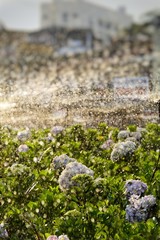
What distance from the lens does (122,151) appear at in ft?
9.67

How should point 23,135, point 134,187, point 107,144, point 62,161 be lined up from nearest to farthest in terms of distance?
point 134,187 → point 62,161 → point 107,144 → point 23,135

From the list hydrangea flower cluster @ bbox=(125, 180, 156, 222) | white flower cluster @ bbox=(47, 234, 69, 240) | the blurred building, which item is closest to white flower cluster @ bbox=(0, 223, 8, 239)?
white flower cluster @ bbox=(47, 234, 69, 240)

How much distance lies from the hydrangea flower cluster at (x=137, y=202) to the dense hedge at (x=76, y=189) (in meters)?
0.02

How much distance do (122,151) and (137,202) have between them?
2.20ft

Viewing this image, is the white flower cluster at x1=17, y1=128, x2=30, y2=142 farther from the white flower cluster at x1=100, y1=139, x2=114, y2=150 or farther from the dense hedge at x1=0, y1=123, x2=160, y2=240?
the white flower cluster at x1=100, y1=139, x2=114, y2=150

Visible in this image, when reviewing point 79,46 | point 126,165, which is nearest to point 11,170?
point 126,165

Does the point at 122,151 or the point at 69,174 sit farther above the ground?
the point at 69,174

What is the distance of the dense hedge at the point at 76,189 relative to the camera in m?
2.13

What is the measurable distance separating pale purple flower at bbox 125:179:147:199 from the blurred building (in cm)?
5600

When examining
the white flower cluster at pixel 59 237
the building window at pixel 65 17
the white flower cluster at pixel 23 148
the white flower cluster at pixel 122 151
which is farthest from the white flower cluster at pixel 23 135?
the building window at pixel 65 17

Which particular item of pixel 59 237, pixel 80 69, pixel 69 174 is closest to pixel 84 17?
pixel 80 69

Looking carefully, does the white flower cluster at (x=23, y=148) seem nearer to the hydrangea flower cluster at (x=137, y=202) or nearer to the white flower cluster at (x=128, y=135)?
the white flower cluster at (x=128, y=135)

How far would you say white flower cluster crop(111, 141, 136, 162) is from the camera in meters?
2.95

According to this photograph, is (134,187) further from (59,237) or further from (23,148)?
(23,148)
